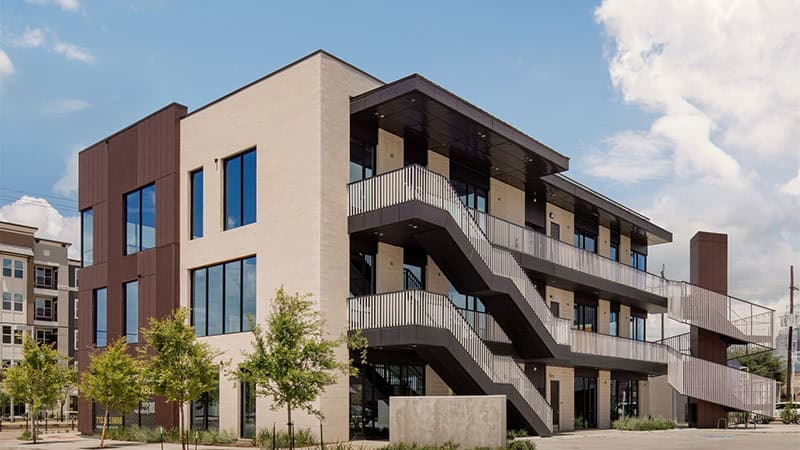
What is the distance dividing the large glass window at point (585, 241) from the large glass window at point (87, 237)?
924 inches

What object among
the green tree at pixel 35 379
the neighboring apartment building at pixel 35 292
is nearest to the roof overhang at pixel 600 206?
the green tree at pixel 35 379

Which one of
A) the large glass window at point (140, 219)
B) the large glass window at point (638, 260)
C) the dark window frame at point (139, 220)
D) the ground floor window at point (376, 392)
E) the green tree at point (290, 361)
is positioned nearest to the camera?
the green tree at point (290, 361)

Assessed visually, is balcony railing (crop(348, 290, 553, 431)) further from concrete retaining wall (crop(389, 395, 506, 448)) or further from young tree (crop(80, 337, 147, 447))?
young tree (crop(80, 337, 147, 447))

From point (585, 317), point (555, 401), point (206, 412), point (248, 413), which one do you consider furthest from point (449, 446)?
point (585, 317)

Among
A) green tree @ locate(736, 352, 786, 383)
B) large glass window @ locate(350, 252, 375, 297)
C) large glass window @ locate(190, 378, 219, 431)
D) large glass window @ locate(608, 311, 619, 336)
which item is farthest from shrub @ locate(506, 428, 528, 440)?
green tree @ locate(736, 352, 786, 383)

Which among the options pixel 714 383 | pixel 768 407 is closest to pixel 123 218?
pixel 714 383

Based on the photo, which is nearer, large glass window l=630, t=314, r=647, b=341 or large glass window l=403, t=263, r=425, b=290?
large glass window l=403, t=263, r=425, b=290

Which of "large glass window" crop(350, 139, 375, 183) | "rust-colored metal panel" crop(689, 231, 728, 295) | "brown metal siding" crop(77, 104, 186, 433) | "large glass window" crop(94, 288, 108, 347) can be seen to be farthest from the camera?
"rust-colored metal panel" crop(689, 231, 728, 295)

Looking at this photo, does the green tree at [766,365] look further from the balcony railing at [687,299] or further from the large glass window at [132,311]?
the large glass window at [132,311]

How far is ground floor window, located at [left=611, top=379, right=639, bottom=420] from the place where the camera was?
42.3m

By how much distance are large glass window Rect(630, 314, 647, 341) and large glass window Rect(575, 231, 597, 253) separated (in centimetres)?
526

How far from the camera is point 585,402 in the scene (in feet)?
130

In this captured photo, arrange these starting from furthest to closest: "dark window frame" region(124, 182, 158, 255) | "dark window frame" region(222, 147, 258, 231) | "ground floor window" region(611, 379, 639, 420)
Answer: "ground floor window" region(611, 379, 639, 420) < "dark window frame" region(124, 182, 158, 255) < "dark window frame" region(222, 147, 258, 231)

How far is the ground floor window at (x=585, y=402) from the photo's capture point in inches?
Answer: 1537
